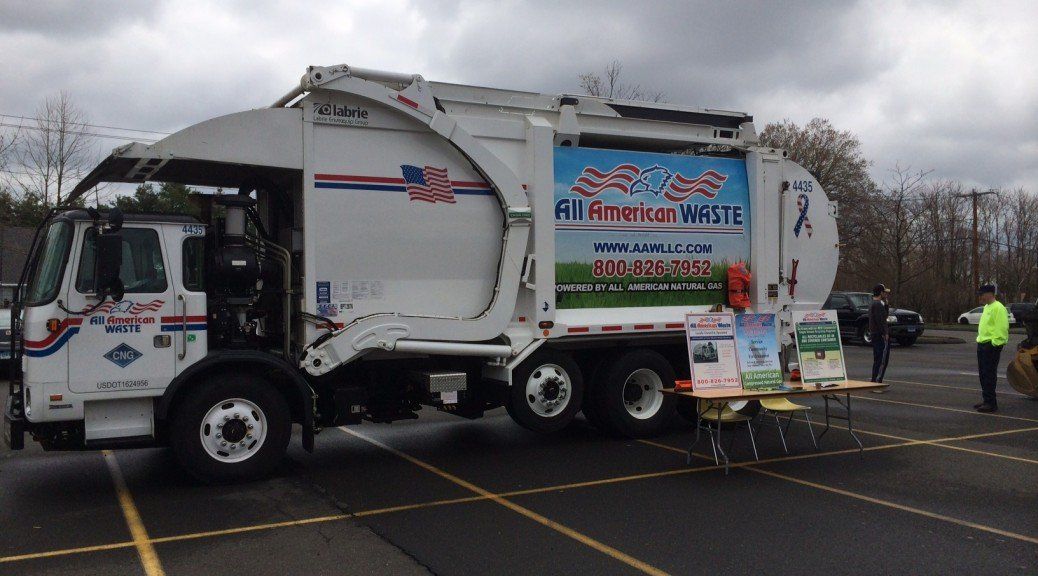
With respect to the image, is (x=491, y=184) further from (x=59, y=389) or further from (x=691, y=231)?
(x=59, y=389)

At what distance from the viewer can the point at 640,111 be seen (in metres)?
9.62

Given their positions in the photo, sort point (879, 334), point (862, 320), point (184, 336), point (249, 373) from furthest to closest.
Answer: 1. point (862, 320)
2. point (879, 334)
3. point (249, 373)
4. point (184, 336)

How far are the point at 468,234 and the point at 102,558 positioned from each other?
443 centimetres

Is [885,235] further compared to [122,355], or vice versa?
[885,235]

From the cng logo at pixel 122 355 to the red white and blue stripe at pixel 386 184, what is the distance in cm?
214

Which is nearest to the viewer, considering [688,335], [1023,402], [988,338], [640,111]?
[688,335]

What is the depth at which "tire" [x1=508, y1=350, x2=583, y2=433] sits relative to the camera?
8.59 meters

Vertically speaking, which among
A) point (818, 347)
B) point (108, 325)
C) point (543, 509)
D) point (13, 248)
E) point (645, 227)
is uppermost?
point (13, 248)

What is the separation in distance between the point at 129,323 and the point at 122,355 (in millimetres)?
270

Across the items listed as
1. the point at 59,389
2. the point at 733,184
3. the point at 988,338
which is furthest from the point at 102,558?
the point at 988,338

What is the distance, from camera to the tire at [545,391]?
28.2 ft

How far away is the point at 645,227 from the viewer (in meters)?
9.46

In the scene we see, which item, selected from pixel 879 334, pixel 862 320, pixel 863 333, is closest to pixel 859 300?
pixel 862 320

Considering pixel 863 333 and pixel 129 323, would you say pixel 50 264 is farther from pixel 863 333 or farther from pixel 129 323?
pixel 863 333
